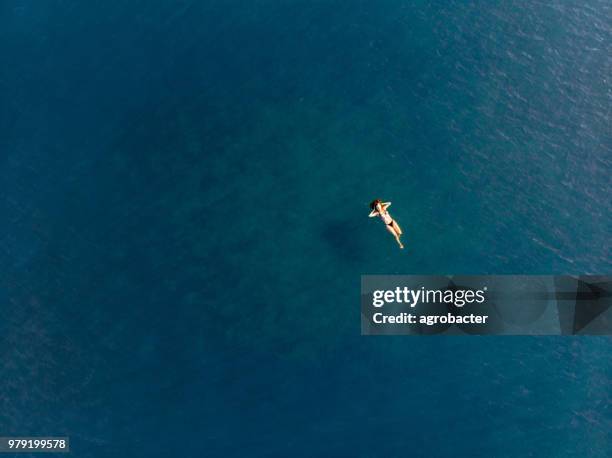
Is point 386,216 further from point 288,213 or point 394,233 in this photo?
point 288,213

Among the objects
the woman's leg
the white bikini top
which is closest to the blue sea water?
the woman's leg

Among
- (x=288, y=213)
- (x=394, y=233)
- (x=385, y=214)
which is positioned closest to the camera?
(x=385, y=214)

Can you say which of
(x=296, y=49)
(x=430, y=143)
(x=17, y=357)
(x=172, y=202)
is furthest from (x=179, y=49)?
(x=17, y=357)

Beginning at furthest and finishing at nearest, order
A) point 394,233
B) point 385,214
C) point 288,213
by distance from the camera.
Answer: point 288,213
point 394,233
point 385,214

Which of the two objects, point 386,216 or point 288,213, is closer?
point 386,216

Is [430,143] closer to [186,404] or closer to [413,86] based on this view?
[413,86]

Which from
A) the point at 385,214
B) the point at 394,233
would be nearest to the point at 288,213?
the point at 385,214

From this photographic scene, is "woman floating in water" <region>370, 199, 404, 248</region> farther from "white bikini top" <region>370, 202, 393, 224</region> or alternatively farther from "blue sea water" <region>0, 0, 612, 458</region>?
"blue sea water" <region>0, 0, 612, 458</region>

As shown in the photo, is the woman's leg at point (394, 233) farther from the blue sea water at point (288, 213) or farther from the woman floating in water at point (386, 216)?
the blue sea water at point (288, 213)
